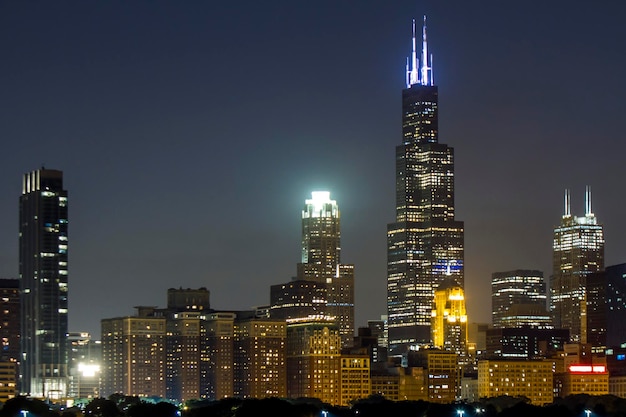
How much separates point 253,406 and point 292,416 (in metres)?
6.75

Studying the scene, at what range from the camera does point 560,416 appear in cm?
19988

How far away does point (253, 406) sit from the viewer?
199375 millimetres

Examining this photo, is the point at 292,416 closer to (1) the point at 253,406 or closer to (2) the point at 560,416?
(1) the point at 253,406

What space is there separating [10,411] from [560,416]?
64345mm

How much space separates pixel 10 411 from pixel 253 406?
1114 inches

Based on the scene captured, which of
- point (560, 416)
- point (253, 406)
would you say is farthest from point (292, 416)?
point (560, 416)

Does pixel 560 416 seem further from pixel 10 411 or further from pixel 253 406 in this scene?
pixel 10 411

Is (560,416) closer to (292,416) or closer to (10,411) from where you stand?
(292,416)

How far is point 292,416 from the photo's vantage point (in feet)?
638

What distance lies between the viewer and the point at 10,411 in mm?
198250

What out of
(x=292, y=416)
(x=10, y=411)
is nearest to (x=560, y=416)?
(x=292, y=416)

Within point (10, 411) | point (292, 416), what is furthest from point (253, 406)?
point (10, 411)
